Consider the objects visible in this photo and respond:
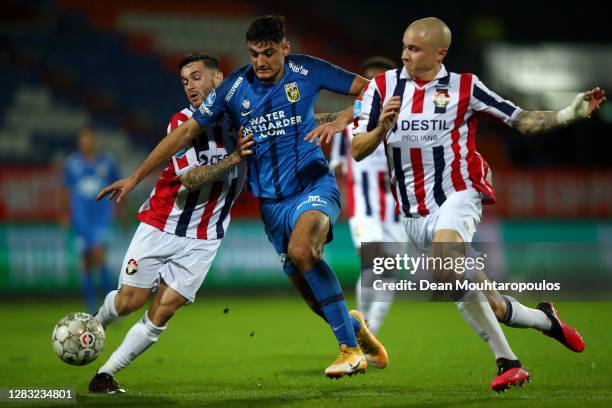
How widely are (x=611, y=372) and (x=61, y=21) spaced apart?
54.2ft

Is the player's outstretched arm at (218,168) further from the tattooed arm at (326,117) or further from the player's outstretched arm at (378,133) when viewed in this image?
the player's outstretched arm at (378,133)

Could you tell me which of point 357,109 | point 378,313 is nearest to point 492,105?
point 357,109

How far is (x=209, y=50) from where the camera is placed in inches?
738

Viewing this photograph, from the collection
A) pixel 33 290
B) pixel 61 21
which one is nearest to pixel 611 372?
pixel 33 290

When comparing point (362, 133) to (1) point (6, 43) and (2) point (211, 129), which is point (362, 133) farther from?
(1) point (6, 43)

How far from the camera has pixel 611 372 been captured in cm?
729

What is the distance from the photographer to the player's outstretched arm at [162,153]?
656 cm

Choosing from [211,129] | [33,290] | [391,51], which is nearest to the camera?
[211,129]

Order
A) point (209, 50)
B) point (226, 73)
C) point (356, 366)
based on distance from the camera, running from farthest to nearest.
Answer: point (226, 73) → point (209, 50) → point (356, 366)

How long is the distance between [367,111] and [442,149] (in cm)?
55

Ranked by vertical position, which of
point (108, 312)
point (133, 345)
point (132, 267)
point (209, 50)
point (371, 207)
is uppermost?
point (209, 50)

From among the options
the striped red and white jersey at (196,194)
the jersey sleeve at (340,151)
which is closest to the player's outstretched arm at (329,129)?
the striped red and white jersey at (196,194)

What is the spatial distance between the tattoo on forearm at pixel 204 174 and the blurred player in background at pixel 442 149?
967 mm

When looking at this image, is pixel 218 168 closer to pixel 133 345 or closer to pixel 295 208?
pixel 295 208
